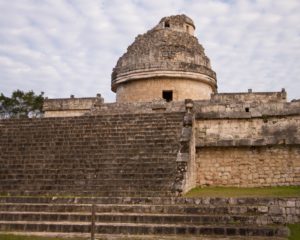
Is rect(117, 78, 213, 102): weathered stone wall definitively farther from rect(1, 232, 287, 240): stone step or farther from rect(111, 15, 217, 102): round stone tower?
rect(1, 232, 287, 240): stone step

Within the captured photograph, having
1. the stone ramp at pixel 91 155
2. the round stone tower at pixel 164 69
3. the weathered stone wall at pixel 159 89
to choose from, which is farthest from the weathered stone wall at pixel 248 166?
the weathered stone wall at pixel 159 89

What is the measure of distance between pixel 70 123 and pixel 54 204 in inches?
208

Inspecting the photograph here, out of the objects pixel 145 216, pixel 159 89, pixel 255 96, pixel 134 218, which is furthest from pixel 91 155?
pixel 255 96

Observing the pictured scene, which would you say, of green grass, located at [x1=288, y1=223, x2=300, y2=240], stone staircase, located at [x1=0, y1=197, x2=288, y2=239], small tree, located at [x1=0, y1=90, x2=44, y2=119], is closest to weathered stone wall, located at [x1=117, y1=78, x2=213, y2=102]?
stone staircase, located at [x1=0, y1=197, x2=288, y2=239]

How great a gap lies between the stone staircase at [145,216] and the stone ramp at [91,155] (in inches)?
32.1

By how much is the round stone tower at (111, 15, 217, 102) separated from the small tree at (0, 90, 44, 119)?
1587 centimetres

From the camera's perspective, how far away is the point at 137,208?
870 cm

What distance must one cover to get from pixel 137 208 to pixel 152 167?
2.23m

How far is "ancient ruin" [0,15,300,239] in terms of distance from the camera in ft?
26.5

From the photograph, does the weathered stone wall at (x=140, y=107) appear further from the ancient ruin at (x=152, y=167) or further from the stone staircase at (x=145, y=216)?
the stone staircase at (x=145, y=216)

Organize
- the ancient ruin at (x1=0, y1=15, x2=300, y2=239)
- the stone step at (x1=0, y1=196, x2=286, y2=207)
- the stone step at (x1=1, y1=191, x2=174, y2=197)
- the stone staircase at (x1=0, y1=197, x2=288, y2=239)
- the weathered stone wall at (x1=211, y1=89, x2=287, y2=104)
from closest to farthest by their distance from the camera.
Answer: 1. the stone staircase at (x1=0, y1=197, x2=288, y2=239)
2. the ancient ruin at (x1=0, y1=15, x2=300, y2=239)
3. the stone step at (x1=0, y1=196, x2=286, y2=207)
4. the stone step at (x1=1, y1=191, x2=174, y2=197)
5. the weathered stone wall at (x1=211, y1=89, x2=287, y2=104)

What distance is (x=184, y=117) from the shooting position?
42.1 feet

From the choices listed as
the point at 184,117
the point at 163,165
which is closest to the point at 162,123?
the point at 184,117

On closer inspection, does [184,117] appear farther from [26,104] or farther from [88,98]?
[26,104]
